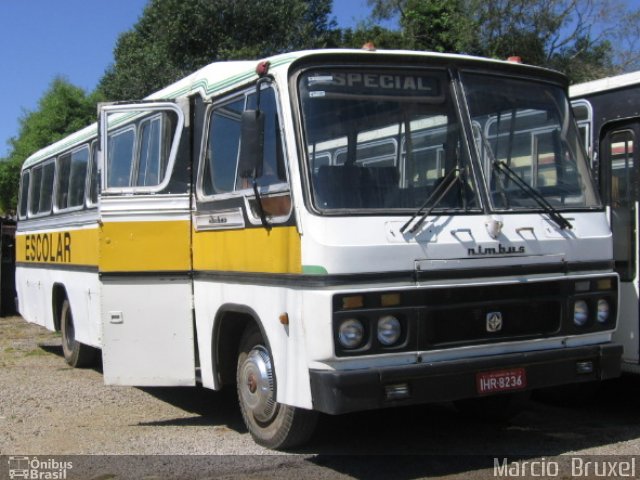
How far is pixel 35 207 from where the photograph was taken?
41.0 feet

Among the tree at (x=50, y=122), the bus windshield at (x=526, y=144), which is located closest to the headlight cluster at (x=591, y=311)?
the bus windshield at (x=526, y=144)

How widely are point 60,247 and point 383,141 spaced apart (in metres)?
5.80

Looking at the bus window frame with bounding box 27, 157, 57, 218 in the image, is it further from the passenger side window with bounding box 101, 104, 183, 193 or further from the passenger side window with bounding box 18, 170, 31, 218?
the passenger side window with bounding box 101, 104, 183, 193

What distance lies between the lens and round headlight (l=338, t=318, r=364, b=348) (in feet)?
17.2

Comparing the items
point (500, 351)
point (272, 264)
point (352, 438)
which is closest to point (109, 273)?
point (272, 264)

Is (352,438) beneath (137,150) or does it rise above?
beneath

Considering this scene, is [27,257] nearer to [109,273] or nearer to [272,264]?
[109,273]

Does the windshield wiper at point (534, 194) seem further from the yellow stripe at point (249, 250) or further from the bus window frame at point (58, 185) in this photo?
the bus window frame at point (58, 185)

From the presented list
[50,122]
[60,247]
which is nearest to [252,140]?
[60,247]

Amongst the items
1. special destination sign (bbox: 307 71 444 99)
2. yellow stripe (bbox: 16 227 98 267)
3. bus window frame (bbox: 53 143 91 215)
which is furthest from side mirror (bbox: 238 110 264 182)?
bus window frame (bbox: 53 143 91 215)

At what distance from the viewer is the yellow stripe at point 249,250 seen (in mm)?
5585

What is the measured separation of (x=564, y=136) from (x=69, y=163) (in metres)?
6.79

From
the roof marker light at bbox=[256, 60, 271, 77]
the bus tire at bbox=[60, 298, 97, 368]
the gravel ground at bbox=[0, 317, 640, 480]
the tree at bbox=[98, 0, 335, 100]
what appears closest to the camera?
the roof marker light at bbox=[256, 60, 271, 77]

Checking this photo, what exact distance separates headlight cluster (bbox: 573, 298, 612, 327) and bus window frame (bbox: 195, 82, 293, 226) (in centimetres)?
227
